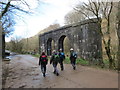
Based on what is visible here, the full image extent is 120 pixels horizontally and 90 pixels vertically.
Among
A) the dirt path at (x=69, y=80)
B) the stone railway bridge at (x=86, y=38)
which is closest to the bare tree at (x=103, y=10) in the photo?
the stone railway bridge at (x=86, y=38)

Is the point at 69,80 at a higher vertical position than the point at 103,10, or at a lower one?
lower

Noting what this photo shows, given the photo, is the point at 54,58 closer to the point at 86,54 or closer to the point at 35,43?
the point at 86,54

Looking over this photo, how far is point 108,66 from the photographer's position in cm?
988

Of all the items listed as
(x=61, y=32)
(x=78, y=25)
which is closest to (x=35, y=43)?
(x=61, y=32)

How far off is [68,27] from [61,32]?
2027mm

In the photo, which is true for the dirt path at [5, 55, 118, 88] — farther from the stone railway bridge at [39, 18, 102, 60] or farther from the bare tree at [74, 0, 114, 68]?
the stone railway bridge at [39, 18, 102, 60]

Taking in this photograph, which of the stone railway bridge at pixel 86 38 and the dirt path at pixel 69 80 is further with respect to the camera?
the stone railway bridge at pixel 86 38

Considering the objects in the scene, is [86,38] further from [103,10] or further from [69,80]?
[69,80]

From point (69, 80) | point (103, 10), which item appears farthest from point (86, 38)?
point (69, 80)

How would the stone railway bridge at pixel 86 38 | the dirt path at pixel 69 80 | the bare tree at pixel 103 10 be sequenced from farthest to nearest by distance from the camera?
the stone railway bridge at pixel 86 38, the bare tree at pixel 103 10, the dirt path at pixel 69 80

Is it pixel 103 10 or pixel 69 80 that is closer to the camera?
pixel 69 80

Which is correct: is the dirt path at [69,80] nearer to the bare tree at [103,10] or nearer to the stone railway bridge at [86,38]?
the bare tree at [103,10]

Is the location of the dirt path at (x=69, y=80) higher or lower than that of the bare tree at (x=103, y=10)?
lower

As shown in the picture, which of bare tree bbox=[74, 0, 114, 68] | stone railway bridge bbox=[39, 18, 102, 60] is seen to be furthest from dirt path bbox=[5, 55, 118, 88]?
stone railway bridge bbox=[39, 18, 102, 60]
